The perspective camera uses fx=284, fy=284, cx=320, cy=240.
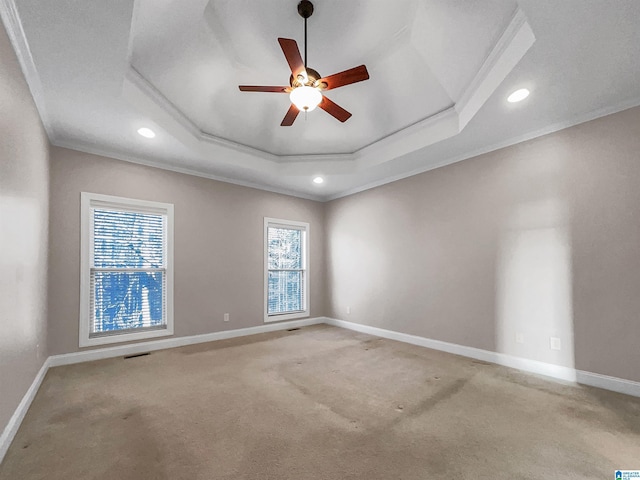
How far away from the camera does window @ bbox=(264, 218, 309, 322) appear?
5.32 metres

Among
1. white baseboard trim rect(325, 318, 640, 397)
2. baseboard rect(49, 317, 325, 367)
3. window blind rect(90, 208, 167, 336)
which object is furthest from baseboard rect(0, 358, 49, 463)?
white baseboard trim rect(325, 318, 640, 397)

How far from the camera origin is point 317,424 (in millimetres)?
2141

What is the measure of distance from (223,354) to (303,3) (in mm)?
3878

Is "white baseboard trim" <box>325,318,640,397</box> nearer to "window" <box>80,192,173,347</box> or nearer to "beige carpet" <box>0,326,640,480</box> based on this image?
"beige carpet" <box>0,326,640,480</box>

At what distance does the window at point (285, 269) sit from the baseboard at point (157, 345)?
16cm

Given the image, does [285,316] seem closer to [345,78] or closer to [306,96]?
[306,96]

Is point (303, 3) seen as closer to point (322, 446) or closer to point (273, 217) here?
point (322, 446)

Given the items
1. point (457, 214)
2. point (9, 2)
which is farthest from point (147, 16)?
point (457, 214)

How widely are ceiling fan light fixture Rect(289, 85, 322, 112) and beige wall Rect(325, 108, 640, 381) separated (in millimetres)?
2597

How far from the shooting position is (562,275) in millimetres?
3002

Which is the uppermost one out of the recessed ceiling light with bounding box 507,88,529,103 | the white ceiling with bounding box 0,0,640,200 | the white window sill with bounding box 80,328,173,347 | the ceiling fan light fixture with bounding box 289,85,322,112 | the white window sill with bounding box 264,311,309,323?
the white ceiling with bounding box 0,0,640,200

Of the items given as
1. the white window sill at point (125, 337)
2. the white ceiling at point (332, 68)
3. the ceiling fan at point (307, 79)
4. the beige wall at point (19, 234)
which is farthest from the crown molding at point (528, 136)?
the beige wall at point (19, 234)

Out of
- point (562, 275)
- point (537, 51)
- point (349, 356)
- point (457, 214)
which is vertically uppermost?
point (537, 51)

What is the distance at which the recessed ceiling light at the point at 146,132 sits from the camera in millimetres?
3214
